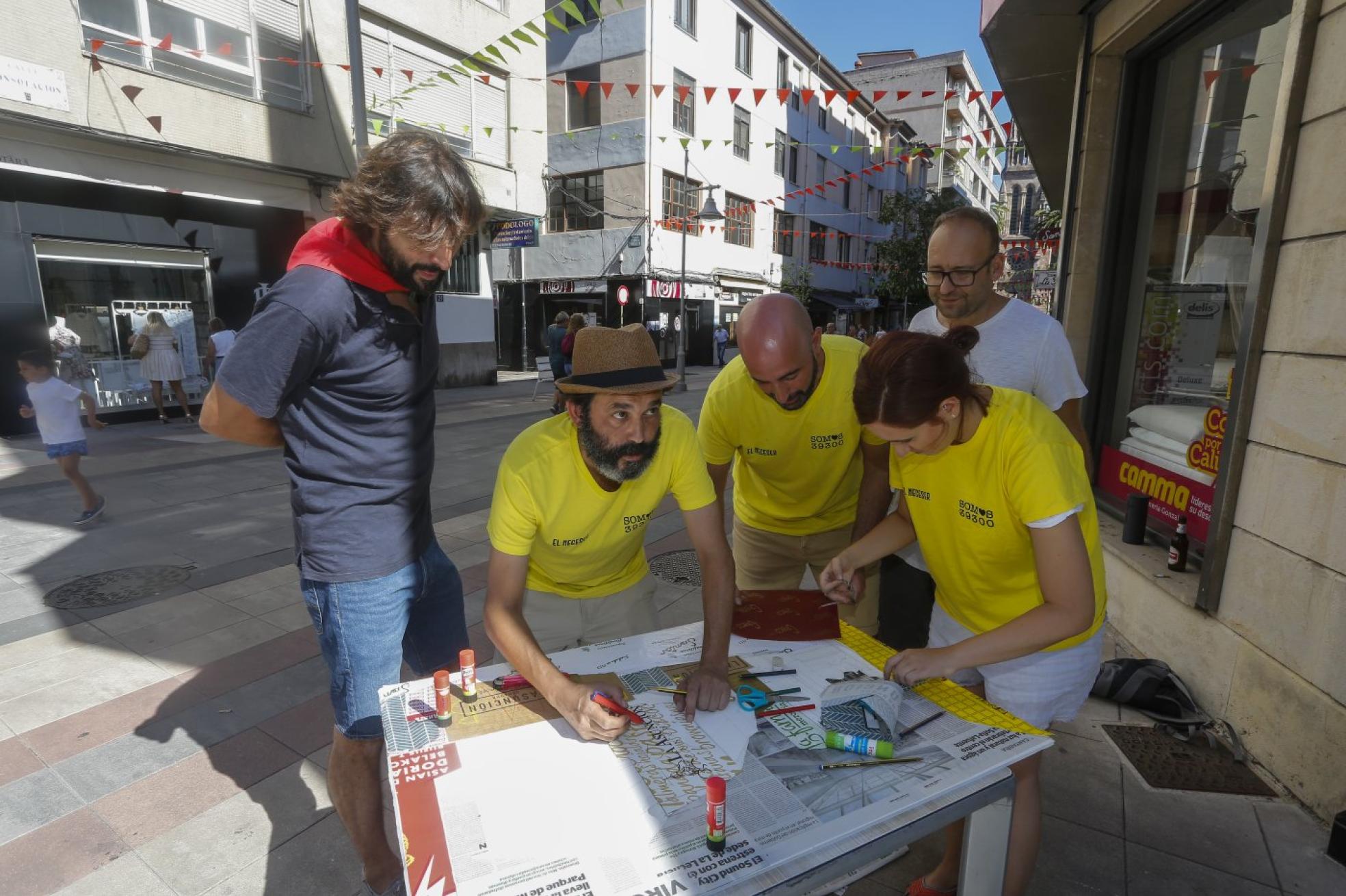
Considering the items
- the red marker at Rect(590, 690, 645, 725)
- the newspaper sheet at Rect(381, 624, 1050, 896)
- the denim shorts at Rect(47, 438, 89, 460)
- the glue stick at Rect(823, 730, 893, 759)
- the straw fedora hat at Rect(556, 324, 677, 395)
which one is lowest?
the denim shorts at Rect(47, 438, 89, 460)

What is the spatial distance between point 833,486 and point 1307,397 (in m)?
1.82

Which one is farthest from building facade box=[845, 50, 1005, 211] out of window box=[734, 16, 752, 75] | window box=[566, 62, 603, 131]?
window box=[566, 62, 603, 131]

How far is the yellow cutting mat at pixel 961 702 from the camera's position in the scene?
5.69 feet

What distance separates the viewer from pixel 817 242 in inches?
1326

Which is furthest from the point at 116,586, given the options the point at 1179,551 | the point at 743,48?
the point at 743,48

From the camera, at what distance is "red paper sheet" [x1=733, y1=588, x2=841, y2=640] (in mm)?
2201

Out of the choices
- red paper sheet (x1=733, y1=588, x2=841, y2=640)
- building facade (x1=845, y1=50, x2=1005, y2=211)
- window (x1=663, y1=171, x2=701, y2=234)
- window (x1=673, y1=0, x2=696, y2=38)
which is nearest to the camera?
red paper sheet (x1=733, y1=588, x2=841, y2=640)

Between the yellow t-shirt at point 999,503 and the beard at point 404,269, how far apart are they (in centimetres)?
143

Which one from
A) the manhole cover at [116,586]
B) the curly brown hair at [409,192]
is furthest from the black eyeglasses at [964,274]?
the manhole cover at [116,586]

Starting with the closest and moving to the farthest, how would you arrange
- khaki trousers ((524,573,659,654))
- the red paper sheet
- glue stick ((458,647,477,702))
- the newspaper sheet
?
the newspaper sheet
glue stick ((458,647,477,702))
the red paper sheet
khaki trousers ((524,573,659,654))

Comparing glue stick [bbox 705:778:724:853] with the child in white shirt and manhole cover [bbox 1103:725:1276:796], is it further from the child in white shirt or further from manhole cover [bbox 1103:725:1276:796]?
the child in white shirt

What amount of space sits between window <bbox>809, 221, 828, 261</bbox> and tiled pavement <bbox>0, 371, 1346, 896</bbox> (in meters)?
30.4

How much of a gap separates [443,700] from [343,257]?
45.4 inches

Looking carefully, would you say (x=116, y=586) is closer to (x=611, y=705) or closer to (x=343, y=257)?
(x=343, y=257)
